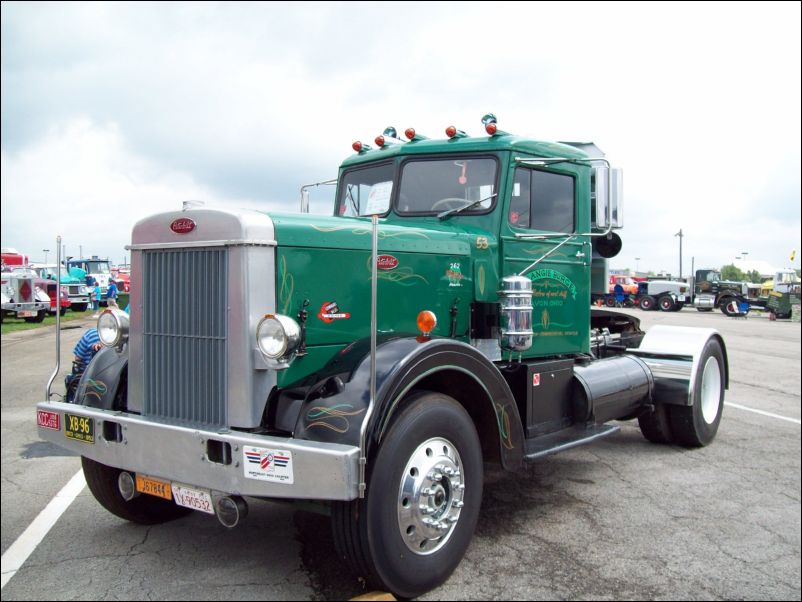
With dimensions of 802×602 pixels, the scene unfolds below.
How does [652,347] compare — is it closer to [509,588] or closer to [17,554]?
[509,588]

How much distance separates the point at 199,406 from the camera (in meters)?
3.43

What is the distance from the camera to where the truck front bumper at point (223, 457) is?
287cm

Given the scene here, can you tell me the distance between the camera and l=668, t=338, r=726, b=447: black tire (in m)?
6.18

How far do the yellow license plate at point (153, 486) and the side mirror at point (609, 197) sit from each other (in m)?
3.27

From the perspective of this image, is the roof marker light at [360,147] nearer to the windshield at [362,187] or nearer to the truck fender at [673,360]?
the windshield at [362,187]

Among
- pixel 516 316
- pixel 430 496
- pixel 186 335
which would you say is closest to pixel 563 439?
pixel 516 316

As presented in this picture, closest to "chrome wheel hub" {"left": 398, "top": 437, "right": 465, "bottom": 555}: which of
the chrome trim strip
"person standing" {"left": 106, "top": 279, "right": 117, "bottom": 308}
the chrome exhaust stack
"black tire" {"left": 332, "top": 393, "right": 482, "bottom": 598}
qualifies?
"black tire" {"left": 332, "top": 393, "right": 482, "bottom": 598}

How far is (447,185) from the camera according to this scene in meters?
4.86

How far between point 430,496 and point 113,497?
6.55 feet

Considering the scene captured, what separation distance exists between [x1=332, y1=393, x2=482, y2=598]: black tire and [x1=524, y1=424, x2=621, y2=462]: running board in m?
0.70

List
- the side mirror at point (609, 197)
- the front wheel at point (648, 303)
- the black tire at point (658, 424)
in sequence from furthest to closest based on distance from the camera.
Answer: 1. the front wheel at point (648, 303)
2. the black tire at point (658, 424)
3. the side mirror at point (609, 197)

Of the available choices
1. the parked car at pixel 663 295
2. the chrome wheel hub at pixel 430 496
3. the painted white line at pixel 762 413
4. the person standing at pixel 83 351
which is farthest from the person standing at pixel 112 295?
the parked car at pixel 663 295

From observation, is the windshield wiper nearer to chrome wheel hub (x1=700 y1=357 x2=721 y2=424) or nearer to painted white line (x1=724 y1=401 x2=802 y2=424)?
chrome wheel hub (x1=700 y1=357 x2=721 y2=424)

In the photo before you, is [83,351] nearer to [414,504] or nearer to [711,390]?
[414,504]
